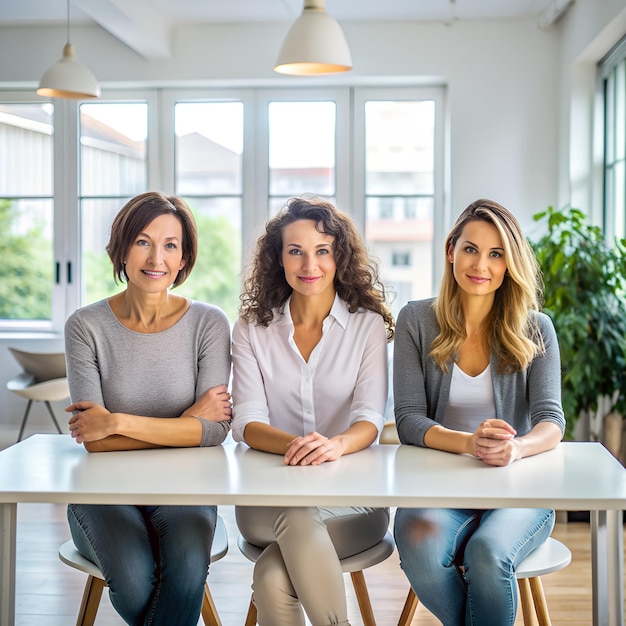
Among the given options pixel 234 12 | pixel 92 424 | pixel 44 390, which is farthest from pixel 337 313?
pixel 234 12

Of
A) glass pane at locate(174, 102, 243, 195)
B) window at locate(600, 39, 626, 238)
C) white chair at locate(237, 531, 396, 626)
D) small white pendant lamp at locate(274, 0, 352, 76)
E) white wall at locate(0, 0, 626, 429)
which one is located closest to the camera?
white chair at locate(237, 531, 396, 626)

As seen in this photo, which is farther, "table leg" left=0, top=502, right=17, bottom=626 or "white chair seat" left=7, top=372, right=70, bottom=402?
"white chair seat" left=7, top=372, right=70, bottom=402

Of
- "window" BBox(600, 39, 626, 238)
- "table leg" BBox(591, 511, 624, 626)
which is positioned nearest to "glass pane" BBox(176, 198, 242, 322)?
"window" BBox(600, 39, 626, 238)

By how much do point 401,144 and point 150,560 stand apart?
168 inches

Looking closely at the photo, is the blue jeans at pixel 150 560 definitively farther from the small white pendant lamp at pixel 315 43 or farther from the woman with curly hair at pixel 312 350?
the small white pendant lamp at pixel 315 43

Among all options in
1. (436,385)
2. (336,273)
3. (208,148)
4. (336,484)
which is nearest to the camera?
(336,484)

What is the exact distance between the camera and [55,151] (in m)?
5.80

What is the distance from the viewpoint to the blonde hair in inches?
84.3

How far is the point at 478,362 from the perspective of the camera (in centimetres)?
220

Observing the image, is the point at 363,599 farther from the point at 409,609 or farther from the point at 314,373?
the point at 314,373

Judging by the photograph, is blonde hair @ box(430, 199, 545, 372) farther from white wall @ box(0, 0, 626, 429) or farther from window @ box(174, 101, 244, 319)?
window @ box(174, 101, 244, 319)

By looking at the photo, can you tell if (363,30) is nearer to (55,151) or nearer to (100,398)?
(55,151)

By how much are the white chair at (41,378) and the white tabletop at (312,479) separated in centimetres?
300

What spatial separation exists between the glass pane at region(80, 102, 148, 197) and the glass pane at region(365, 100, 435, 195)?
1.62m
